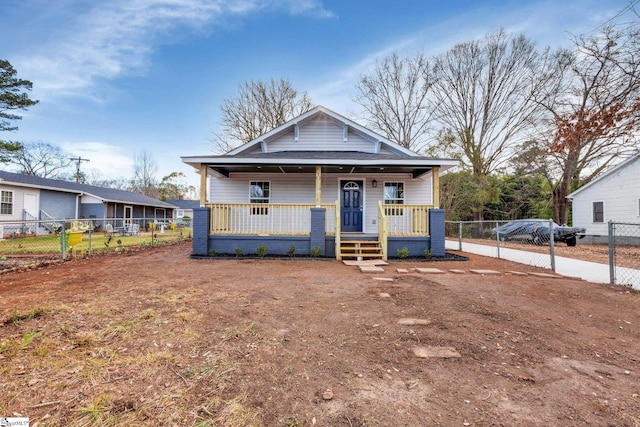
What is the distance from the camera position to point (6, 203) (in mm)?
15656

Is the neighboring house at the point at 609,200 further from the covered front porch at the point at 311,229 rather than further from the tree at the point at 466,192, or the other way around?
the covered front porch at the point at 311,229

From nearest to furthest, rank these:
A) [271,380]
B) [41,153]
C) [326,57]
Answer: [271,380] < [326,57] < [41,153]

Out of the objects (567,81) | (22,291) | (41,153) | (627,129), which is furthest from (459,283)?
(41,153)

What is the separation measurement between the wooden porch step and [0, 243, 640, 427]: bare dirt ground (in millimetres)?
3453

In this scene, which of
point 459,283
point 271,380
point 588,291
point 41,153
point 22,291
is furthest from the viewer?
point 41,153

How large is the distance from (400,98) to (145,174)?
38195 mm

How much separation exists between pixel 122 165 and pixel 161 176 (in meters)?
5.23

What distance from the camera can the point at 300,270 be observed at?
6.64 metres

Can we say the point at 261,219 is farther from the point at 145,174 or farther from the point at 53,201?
the point at 145,174

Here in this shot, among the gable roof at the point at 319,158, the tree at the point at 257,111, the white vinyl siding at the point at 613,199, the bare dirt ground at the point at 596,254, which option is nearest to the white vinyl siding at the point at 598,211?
the white vinyl siding at the point at 613,199

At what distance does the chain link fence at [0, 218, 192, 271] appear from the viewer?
7.98 m

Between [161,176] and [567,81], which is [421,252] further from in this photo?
[161,176]

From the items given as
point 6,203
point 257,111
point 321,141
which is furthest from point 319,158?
point 6,203

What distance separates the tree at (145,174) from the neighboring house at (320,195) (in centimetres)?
3684
